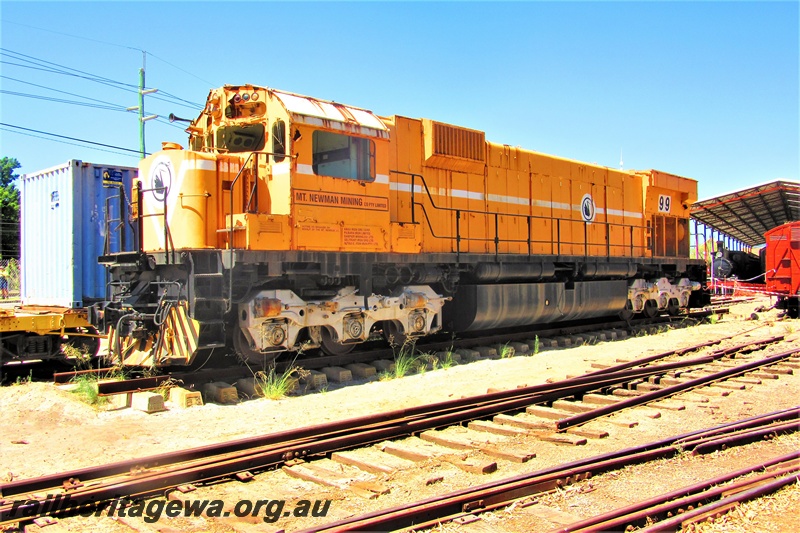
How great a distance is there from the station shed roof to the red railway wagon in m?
4.11

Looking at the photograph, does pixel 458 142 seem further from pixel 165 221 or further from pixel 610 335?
pixel 610 335

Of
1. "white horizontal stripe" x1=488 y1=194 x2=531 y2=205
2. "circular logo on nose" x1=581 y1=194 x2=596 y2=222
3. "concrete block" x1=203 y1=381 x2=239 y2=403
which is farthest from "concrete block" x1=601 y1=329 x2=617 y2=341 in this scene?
"concrete block" x1=203 y1=381 x2=239 y2=403

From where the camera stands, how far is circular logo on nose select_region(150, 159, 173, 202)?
29.6 ft

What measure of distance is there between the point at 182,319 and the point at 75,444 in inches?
98.1

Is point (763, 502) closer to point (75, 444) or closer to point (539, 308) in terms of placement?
point (75, 444)

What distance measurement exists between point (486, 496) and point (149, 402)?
4703mm

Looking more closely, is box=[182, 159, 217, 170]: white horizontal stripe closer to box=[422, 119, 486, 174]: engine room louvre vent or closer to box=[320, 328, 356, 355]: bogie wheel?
box=[320, 328, 356, 355]: bogie wheel

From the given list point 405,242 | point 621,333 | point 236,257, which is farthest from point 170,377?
point 621,333

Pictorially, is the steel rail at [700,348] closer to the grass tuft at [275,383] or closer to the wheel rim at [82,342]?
the grass tuft at [275,383]

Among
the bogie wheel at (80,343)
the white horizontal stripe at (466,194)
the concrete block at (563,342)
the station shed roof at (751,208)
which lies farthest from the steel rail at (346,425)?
the station shed roof at (751,208)

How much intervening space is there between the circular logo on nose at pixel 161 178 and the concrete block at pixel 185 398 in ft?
9.65

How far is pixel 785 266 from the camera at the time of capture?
20297 millimetres

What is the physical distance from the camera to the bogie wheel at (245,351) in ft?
29.5

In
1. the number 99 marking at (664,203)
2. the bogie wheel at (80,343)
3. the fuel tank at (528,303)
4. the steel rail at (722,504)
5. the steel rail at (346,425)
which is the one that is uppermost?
the number 99 marking at (664,203)
